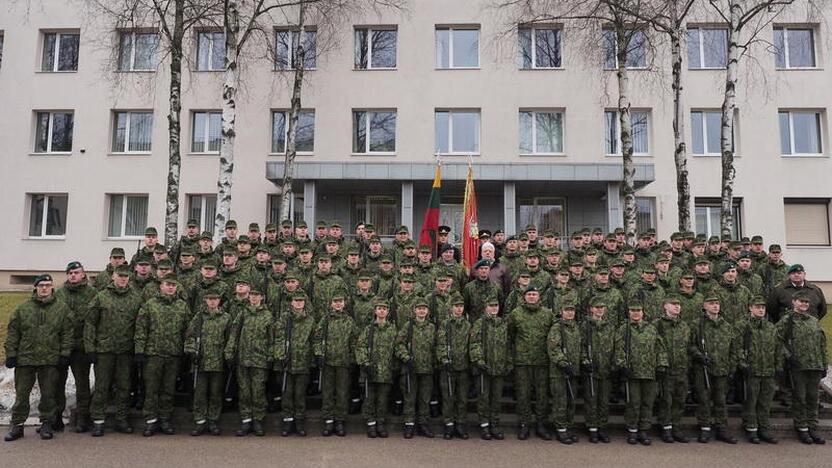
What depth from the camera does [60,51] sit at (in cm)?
1853

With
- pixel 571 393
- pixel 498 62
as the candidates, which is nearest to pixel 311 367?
pixel 571 393

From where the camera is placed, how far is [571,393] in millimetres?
6652

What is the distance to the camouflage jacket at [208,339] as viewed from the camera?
6.59m

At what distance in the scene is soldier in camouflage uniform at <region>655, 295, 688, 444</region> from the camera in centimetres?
654

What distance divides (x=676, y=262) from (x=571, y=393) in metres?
3.51

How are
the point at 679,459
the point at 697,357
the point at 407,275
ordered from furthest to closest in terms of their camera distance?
the point at 407,275 < the point at 697,357 < the point at 679,459

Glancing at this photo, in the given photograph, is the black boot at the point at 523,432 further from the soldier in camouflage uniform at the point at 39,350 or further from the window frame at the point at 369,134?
the window frame at the point at 369,134

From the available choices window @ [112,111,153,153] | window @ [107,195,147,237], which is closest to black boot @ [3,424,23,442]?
window @ [107,195,147,237]

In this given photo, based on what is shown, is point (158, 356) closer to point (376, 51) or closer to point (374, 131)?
point (374, 131)

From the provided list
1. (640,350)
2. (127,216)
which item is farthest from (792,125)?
(127,216)

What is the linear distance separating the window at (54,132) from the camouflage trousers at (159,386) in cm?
1502

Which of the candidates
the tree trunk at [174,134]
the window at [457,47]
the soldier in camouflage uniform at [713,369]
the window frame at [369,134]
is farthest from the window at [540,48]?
the soldier in camouflage uniform at [713,369]

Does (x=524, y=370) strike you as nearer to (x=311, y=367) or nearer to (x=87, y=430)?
(x=311, y=367)

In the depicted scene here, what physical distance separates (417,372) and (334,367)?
104cm
